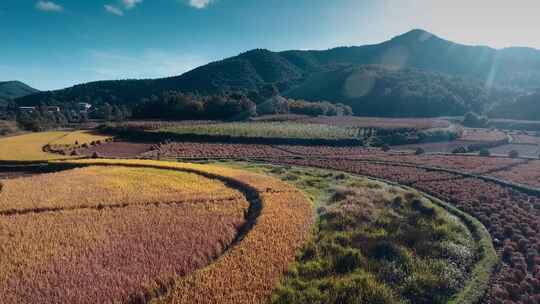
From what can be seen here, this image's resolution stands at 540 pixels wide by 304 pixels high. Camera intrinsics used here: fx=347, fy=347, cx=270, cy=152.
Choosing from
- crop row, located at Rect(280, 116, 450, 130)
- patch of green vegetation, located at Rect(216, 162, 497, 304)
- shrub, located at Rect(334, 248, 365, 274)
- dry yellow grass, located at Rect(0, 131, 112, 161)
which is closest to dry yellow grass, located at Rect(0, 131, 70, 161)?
dry yellow grass, located at Rect(0, 131, 112, 161)

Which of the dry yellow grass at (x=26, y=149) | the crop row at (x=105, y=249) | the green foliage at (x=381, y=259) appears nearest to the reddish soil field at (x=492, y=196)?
the green foliage at (x=381, y=259)

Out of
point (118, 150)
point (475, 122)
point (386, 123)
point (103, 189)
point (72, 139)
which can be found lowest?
point (118, 150)

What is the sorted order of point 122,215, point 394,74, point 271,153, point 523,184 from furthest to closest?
point 394,74 → point 271,153 → point 523,184 → point 122,215

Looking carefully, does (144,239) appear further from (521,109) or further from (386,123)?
(521,109)

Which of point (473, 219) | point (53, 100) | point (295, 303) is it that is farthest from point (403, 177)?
point (53, 100)

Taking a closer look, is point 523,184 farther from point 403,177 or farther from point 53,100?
point 53,100

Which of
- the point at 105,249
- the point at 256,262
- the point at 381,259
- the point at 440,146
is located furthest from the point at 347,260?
the point at 440,146

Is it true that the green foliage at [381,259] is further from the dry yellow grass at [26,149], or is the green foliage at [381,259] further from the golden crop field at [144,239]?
the dry yellow grass at [26,149]
